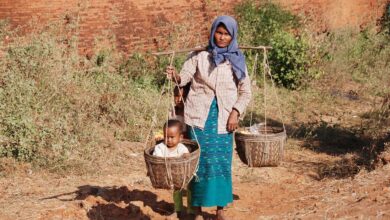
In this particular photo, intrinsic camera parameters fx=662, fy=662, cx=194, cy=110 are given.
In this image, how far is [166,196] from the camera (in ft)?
20.3

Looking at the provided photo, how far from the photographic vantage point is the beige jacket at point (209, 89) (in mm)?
5039

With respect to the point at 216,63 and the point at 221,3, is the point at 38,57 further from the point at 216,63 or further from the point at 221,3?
the point at 221,3

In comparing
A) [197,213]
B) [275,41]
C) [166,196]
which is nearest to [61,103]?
[166,196]

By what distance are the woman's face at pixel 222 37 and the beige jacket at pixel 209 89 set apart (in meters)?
0.14

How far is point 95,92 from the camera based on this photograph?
8.12 metres

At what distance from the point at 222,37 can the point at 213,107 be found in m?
0.54

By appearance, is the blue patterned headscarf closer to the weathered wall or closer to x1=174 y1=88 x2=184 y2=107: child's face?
x1=174 y1=88 x2=184 y2=107: child's face

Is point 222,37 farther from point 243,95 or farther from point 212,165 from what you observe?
point 212,165

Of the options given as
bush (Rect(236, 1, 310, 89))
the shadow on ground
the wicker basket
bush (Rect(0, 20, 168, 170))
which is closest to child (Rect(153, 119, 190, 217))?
the wicker basket

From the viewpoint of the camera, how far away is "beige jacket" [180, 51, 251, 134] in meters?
5.04

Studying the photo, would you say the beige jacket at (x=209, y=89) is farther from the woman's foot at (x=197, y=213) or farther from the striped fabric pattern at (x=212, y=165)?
the woman's foot at (x=197, y=213)

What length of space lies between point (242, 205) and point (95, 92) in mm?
2791

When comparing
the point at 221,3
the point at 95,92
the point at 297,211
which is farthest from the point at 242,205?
the point at 221,3

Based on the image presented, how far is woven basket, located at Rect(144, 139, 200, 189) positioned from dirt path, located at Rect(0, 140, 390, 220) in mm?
1062
